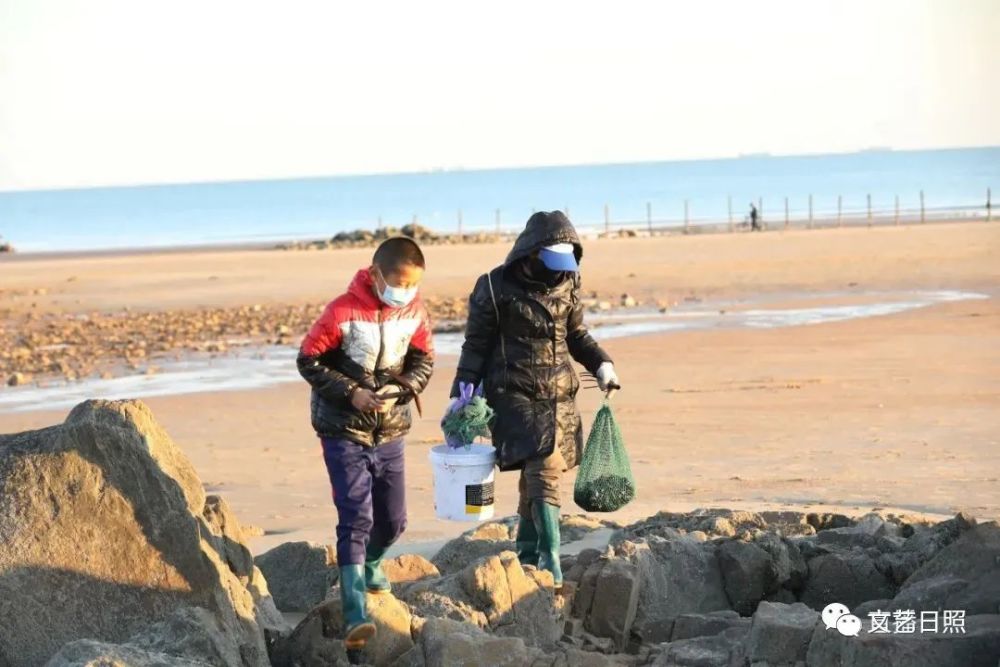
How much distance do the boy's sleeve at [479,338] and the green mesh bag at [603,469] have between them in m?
0.65

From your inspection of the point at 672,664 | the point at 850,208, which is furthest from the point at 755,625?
the point at 850,208

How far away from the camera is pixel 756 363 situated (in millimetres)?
17234

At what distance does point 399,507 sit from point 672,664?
4.42 feet

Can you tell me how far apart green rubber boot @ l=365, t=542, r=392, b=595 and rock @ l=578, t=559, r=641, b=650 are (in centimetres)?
87

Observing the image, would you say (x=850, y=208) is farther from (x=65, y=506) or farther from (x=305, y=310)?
(x=65, y=506)

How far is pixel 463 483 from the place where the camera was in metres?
6.71

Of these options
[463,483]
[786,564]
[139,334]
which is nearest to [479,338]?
[463,483]

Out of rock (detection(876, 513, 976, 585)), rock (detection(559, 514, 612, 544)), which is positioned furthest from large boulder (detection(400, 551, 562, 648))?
rock (detection(559, 514, 612, 544))

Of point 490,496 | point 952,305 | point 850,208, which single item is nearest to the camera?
point 490,496

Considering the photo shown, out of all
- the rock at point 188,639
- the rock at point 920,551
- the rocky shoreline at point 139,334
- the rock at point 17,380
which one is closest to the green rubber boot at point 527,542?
the rock at point 920,551

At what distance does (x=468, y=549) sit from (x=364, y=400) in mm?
1963

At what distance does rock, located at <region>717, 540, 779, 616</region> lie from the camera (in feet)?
22.6

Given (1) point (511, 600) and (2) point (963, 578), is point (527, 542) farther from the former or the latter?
Result: (2) point (963, 578)

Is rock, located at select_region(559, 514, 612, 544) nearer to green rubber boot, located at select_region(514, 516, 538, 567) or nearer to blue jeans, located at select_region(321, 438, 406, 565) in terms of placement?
green rubber boot, located at select_region(514, 516, 538, 567)
